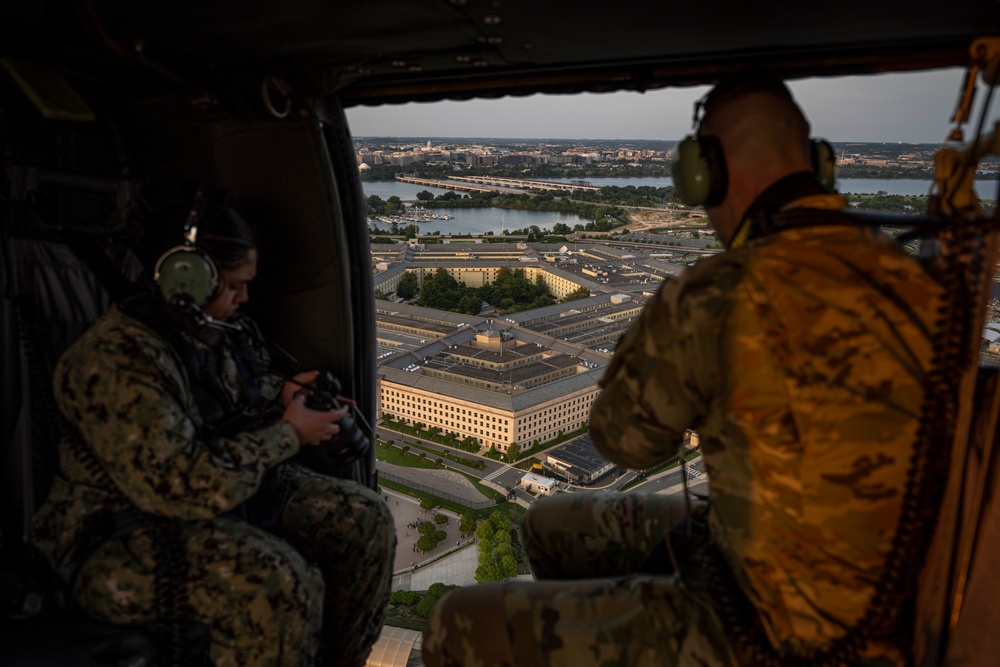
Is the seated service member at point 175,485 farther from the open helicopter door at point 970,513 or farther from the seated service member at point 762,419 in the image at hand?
the open helicopter door at point 970,513

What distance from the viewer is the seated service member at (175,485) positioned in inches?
45.7

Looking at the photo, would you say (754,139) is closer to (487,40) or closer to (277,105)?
(487,40)

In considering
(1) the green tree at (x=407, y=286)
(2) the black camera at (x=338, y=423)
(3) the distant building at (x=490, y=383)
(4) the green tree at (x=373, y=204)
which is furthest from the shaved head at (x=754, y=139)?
(1) the green tree at (x=407, y=286)

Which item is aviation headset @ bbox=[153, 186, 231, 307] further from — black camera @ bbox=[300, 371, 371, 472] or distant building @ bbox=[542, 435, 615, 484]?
distant building @ bbox=[542, 435, 615, 484]

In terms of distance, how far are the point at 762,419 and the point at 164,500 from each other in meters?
0.92

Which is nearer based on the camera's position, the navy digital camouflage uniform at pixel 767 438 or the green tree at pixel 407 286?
the navy digital camouflage uniform at pixel 767 438

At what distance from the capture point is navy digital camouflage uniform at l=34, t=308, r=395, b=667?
116cm

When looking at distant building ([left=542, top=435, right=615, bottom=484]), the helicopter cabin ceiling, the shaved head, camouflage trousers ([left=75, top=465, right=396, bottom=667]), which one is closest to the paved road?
distant building ([left=542, top=435, right=615, bottom=484])

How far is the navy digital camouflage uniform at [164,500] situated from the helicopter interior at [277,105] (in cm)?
11

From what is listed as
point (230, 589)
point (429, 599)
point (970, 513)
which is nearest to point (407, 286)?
point (429, 599)

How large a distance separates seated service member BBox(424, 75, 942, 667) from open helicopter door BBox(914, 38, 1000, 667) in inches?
1.7

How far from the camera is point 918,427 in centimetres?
79

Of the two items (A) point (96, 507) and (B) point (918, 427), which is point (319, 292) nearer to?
(A) point (96, 507)

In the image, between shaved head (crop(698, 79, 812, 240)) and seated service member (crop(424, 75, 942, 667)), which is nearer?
seated service member (crop(424, 75, 942, 667))
